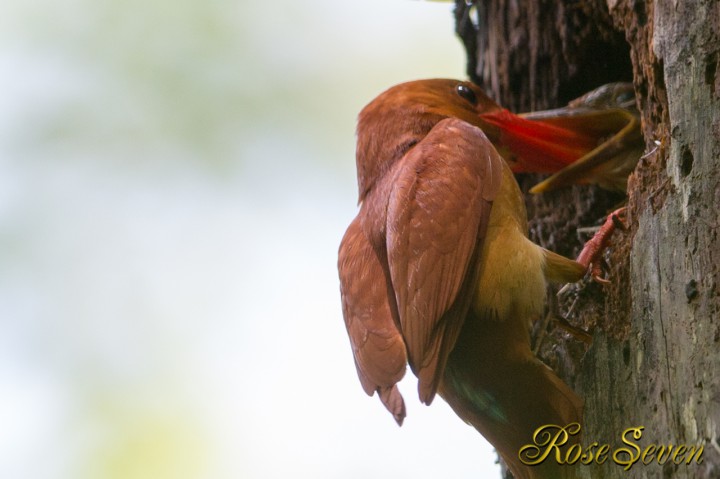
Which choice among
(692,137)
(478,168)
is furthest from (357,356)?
(692,137)

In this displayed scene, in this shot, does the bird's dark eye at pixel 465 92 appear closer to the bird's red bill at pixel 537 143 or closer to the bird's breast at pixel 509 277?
the bird's red bill at pixel 537 143

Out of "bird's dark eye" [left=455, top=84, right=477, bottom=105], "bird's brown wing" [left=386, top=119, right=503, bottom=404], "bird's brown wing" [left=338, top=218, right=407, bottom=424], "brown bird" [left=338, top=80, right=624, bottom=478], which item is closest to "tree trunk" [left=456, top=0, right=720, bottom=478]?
"brown bird" [left=338, top=80, right=624, bottom=478]

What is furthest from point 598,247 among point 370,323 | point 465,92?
point 465,92

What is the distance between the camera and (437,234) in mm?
3375

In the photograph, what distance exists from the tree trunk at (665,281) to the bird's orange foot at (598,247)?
0.21 feet

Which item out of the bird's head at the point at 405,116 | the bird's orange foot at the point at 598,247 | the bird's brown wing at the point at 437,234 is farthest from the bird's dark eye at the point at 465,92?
the bird's orange foot at the point at 598,247

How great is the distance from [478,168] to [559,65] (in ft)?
4.61

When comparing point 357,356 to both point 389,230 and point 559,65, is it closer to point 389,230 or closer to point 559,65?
point 389,230

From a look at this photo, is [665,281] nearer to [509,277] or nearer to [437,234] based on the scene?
[509,277]

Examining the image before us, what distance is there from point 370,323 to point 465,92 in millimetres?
1600

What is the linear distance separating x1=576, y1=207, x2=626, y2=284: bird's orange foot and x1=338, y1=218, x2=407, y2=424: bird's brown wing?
759mm

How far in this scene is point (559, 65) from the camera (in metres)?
4.78

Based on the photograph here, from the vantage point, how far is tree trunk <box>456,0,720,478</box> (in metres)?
2.63

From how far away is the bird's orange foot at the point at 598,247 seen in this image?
11.6 ft
